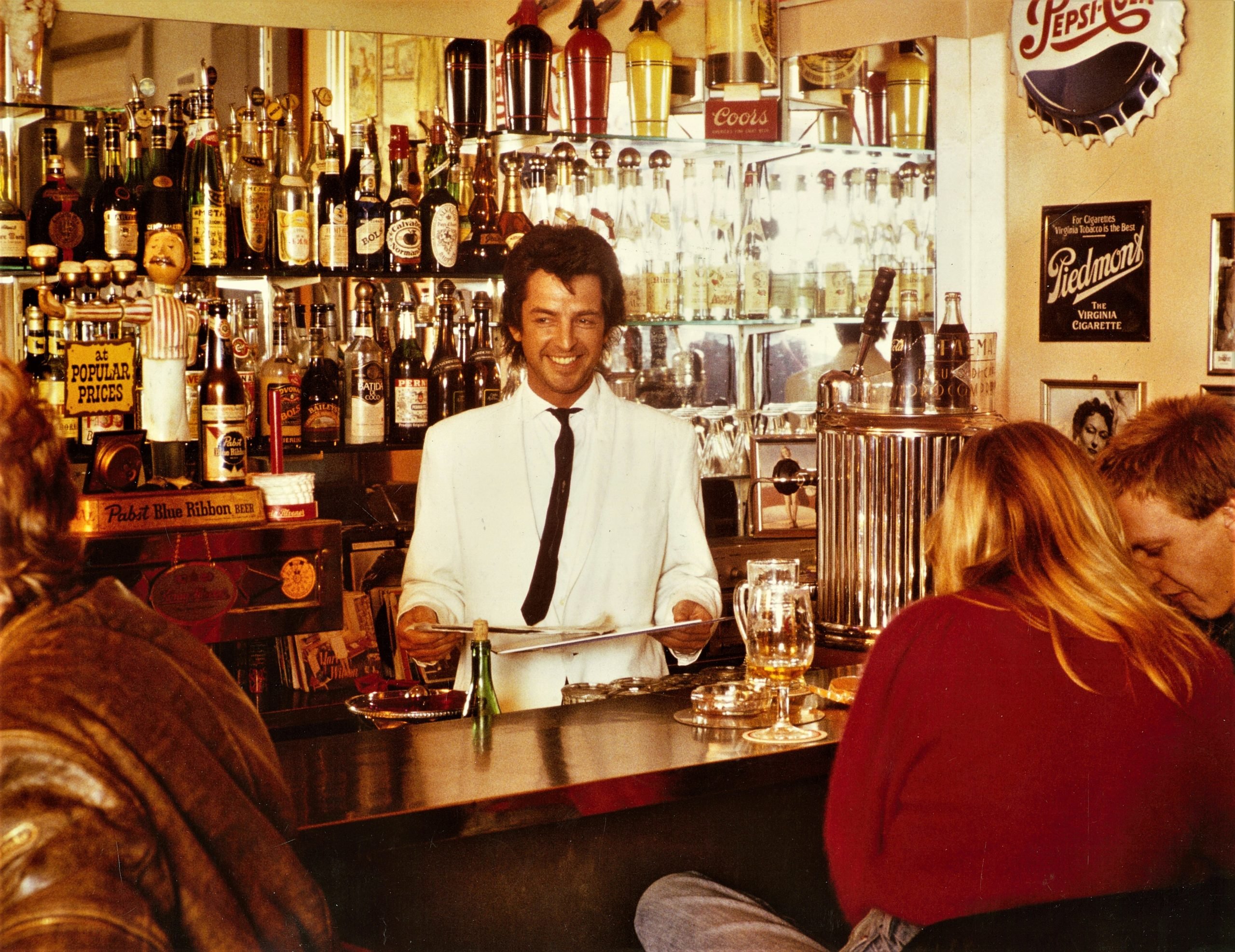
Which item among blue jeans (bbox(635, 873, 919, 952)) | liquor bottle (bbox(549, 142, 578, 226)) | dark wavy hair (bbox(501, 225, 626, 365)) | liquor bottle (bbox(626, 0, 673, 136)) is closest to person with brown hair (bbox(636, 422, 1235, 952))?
blue jeans (bbox(635, 873, 919, 952))

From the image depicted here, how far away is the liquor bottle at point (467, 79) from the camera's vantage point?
10.7 ft

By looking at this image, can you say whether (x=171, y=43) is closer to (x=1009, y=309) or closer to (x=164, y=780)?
(x=1009, y=309)

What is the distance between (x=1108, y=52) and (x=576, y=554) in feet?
5.38

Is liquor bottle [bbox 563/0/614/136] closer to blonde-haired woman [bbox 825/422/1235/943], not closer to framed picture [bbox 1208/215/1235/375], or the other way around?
framed picture [bbox 1208/215/1235/375]

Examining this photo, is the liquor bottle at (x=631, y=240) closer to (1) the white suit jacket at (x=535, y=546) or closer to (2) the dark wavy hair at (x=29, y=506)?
(1) the white suit jacket at (x=535, y=546)

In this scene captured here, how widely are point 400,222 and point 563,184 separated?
46 centimetres

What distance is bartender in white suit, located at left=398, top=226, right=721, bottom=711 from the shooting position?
242 centimetres

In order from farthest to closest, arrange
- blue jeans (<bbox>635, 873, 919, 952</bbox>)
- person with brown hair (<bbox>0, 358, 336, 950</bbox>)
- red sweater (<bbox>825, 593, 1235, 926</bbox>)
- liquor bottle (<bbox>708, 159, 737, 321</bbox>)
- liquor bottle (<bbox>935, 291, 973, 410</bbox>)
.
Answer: liquor bottle (<bbox>708, 159, 737, 321</bbox>)
liquor bottle (<bbox>935, 291, 973, 410</bbox>)
blue jeans (<bbox>635, 873, 919, 952</bbox>)
red sweater (<bbox>825, 593, 1235, 926</bbox>)
person with brown hair (<bbox>0, 358, 336, 950</bbox>)

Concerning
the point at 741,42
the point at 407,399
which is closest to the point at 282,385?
the point at 407,399

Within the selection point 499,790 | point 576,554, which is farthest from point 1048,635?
point 576,554

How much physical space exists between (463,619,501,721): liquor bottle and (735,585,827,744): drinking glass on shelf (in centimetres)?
36

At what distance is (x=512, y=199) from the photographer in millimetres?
3305

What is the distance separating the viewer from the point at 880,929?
1.45 metres

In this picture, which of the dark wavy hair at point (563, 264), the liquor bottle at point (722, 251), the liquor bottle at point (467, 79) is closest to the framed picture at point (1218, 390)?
the liquor bottle at point (722, 251)
